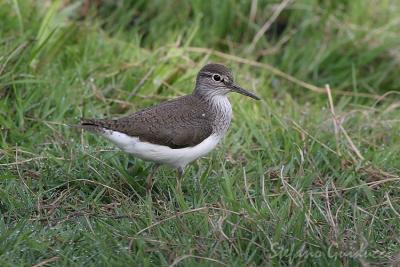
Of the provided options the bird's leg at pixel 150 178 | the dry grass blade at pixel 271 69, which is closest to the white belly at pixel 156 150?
the bird's leg at pixel 150 178

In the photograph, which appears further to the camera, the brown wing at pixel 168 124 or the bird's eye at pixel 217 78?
the bird's eye at pixel 217 78

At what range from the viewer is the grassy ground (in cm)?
427

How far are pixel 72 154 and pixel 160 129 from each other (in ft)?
2.55

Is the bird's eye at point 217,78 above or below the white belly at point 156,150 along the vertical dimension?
above

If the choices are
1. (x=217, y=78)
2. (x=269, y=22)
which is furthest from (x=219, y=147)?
(x=269, y=22)

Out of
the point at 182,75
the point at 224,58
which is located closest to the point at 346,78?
the point at 224,58

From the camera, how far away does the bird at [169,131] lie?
5062mm

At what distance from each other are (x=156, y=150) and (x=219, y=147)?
97cm

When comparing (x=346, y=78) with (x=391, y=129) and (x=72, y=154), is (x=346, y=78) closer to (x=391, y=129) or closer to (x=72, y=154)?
(x=391, y=129)

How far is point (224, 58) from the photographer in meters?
7.39

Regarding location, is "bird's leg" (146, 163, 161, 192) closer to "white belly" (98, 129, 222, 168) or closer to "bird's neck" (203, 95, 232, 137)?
"white belly" (98, 129, 222, 168)

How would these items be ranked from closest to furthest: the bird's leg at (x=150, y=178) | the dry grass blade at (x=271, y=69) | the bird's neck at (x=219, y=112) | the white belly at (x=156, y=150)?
the white belly at (x=156, y=150), the bird's leg at (x=150, y=178), the bird's neck at (x=219, y=112), the dry grass blade at (x=271, y=69)

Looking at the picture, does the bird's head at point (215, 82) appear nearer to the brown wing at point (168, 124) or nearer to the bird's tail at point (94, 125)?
the brown wing at point (168, 124)

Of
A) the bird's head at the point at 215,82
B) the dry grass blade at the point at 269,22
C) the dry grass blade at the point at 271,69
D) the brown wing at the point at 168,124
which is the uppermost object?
the bird's head at the point at 215,82
